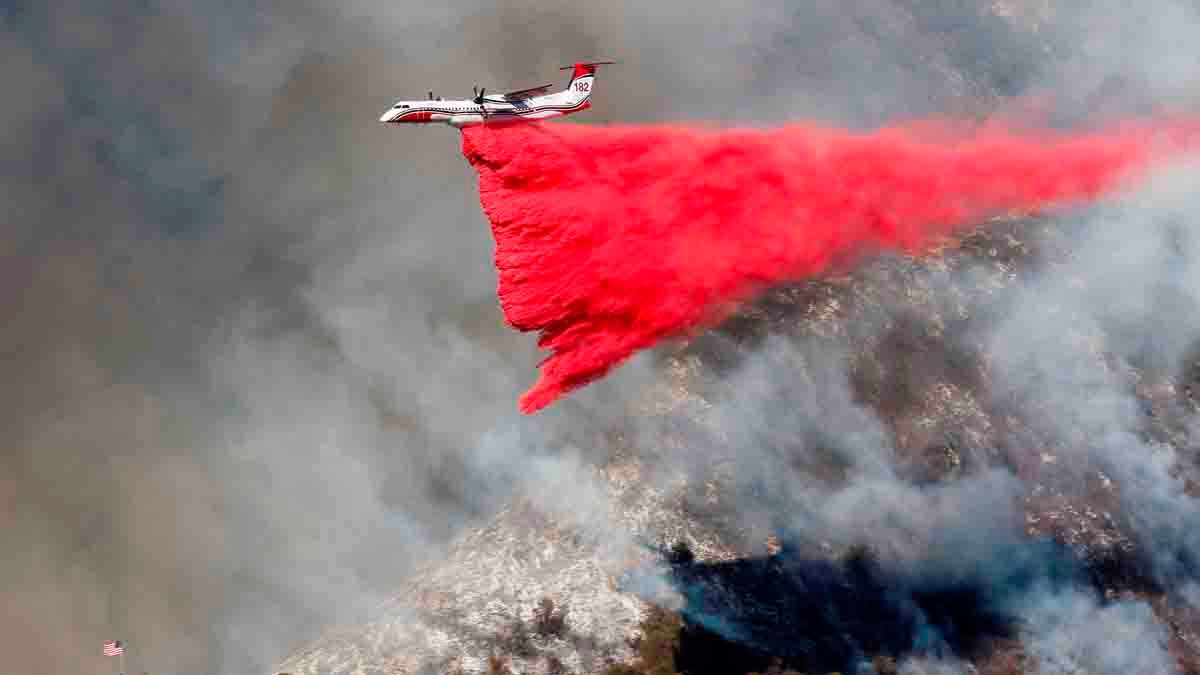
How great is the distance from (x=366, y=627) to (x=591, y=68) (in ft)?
159

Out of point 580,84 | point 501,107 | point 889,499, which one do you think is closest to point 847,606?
point 889,499

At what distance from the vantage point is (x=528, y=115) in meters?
91.2

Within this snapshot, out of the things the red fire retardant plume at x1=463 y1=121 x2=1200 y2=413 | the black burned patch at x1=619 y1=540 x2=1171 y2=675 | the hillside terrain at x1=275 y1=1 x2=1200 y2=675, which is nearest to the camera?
the red fire retardant plume at x1=463 y1=121 x2=1200 y2=413

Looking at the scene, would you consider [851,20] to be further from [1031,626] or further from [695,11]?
[1031,626]

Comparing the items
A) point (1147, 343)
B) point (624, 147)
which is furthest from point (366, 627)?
point (1147, 343)

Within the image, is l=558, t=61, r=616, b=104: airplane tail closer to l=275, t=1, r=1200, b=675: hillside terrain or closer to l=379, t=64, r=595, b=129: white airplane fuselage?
l=379, t=64, r=595, b=129: white airplane fuselage

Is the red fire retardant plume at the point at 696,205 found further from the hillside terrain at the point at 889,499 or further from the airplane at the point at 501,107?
the hillside terrain at the point at 889,499

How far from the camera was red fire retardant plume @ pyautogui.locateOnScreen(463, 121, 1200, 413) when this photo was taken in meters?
92.7

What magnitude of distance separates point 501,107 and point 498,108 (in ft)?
0.76

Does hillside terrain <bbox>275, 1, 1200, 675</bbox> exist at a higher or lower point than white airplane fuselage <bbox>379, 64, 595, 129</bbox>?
lower

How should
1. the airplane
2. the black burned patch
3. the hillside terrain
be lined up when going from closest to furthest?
the airplane < the hillside terrain < the black burned patch

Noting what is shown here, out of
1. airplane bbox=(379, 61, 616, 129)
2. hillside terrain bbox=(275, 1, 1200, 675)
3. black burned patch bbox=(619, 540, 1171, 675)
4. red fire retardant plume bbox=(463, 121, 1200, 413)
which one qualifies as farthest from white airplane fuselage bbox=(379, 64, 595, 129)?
black burned patch bbox=(619, 540, 1171, 675)

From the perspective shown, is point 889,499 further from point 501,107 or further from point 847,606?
point 501,107

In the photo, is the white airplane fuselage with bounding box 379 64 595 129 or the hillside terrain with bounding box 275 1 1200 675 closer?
the white airplane fuselage with bounding box 379 64 595 129
